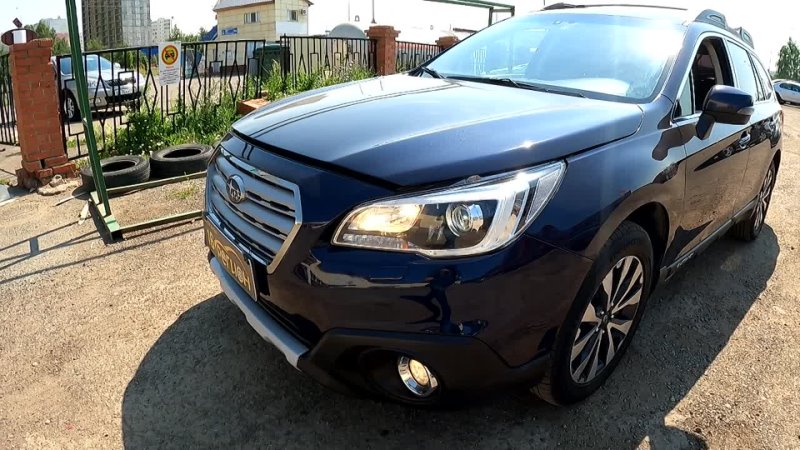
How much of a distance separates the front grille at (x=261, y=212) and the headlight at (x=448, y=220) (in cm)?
23

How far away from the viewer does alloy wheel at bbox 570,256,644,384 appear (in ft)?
7.32

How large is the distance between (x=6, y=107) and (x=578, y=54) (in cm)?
810

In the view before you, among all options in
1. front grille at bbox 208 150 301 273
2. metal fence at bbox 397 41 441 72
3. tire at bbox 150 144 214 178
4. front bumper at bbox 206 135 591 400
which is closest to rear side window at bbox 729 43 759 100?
front bumper at bbox 206 135 591 400

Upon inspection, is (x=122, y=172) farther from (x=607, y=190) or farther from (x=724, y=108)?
(x=724, y=108)

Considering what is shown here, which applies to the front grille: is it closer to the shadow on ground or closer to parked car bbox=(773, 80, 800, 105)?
the shadow on ground

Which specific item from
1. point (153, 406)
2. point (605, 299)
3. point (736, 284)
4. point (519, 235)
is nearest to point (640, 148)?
point (605, 299)

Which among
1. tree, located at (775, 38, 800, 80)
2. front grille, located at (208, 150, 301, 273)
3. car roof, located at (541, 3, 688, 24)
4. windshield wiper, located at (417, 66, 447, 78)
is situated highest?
tree, located at (775, 38, 800, 80)

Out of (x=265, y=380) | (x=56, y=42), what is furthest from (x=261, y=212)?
Answer: (x=56, y=42)

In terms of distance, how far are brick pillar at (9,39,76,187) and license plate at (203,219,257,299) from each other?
4.22 m

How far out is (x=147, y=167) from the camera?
563cm

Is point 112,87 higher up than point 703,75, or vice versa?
point 703,75

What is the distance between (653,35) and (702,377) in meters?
1.70

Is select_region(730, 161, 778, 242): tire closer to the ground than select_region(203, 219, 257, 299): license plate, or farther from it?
closer to the ground

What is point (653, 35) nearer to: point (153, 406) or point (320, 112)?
point (320, 112)
